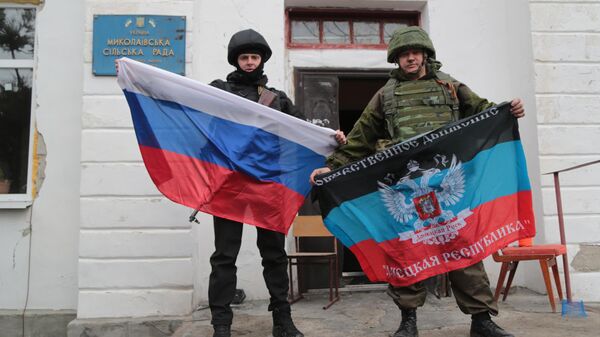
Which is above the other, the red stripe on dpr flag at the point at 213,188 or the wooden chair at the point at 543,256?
the red stripe on dpr flag at the point at 213,188

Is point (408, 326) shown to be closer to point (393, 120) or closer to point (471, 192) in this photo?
point (471, 192)

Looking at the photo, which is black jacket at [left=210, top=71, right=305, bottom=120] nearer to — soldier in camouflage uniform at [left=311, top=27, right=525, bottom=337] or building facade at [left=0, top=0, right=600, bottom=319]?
soldier in camouflage uniform at [left=311, top=27, right=525, bottom=337]

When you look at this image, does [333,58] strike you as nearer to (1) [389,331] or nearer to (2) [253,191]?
(2) [253,191]

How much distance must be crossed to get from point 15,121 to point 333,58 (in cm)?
319

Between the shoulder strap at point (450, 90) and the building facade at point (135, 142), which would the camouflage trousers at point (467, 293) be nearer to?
the shoulder strap at point (450, 90)

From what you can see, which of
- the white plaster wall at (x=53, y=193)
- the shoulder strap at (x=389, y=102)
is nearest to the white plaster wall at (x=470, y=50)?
the shoulder strap at (x=389, y=102)

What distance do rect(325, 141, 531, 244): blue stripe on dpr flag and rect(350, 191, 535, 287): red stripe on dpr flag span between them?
0.17 ft

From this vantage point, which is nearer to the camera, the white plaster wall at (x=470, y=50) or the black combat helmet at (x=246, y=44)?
the black combat helmet at (x=246, y=44)

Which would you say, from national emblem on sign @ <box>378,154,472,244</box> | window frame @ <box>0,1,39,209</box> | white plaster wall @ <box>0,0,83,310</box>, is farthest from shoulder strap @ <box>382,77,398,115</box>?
window frame @ <box>0,1,39,209</box>

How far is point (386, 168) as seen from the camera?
9.89 feet

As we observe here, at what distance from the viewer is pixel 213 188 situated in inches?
122

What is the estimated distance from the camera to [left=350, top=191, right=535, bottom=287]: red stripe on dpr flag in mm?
2895

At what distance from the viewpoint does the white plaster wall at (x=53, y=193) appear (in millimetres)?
4375

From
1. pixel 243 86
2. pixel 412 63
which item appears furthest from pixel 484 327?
pixel 243 86
